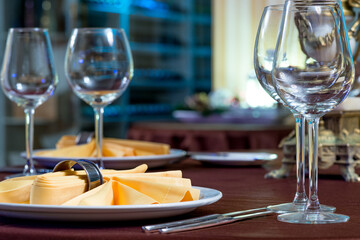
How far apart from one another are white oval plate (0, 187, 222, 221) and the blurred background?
105 inches

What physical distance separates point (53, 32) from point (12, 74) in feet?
13.9

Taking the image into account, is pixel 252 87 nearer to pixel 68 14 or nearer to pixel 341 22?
pixel 68 14

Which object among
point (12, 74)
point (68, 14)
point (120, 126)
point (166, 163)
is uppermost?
point (68, 14)

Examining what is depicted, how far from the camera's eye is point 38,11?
5.33 metres

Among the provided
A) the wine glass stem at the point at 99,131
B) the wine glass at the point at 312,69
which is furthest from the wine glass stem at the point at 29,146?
the wine glass at the point at 312,69

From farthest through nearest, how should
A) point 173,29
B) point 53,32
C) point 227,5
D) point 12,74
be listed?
point 227,5, point 173,29, point 53,32, point 12,74

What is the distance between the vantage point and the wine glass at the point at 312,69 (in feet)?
2.20

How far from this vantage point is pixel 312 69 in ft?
2.23

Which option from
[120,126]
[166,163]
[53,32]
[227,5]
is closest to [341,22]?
[166,163]

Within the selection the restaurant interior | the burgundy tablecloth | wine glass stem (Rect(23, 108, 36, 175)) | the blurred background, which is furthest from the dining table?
the blurred background

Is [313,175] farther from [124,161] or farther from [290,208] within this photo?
[124,161]

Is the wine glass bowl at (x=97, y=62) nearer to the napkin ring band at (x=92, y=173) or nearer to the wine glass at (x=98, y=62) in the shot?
the wine glass at (x=98, y=62)

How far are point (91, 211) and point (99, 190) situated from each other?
0.19ft

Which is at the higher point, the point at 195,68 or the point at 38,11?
the point at 38,11
